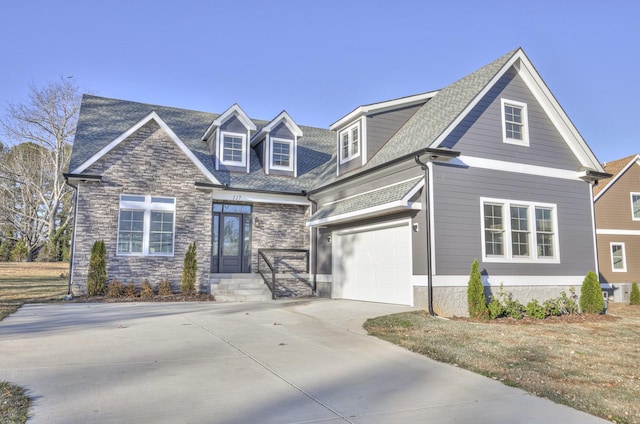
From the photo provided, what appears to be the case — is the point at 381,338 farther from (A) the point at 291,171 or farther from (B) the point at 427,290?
(A) the point at 291,171

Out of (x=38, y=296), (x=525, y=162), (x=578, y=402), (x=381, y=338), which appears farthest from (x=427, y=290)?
(x=38, y=296)

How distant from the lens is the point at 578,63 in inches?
559

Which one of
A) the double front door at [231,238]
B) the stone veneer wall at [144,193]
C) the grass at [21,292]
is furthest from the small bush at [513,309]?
the grass at [21,292]

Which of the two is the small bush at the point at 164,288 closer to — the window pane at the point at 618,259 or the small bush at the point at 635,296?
the small bush at the point at 635,296

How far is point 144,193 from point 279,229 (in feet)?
15.3

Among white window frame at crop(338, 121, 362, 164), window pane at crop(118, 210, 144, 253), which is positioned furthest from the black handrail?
window pane at crop(118, 210, 144, 253)

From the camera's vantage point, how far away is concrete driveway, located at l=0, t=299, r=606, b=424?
154 inches

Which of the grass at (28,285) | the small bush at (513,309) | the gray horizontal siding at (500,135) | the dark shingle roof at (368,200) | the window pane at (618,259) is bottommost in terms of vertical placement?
the small bush at (513,309)

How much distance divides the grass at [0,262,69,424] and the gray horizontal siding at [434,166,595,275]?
28.4ft

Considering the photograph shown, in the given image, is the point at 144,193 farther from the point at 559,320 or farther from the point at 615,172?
the point at 615,172

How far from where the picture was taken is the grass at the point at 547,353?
4.67m

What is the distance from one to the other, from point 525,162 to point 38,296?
14464 millimetres

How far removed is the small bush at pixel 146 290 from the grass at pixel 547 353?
7.28m

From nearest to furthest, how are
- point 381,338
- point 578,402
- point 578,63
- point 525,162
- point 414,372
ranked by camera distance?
point 578,402, point 414,372, point 381,338, point 525,162, point 578,63
